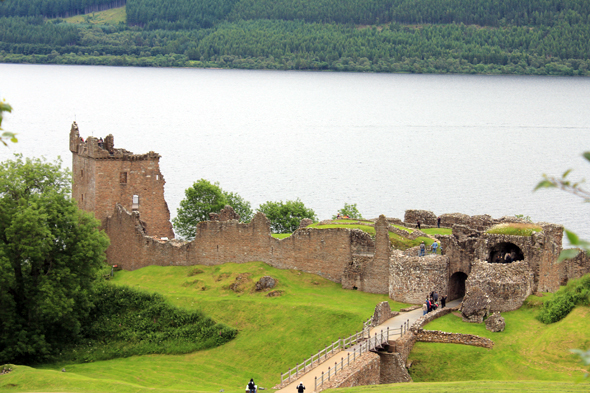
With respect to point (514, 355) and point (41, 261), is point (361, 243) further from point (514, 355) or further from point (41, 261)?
point (41, 261)

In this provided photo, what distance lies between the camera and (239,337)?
46906 millimetres

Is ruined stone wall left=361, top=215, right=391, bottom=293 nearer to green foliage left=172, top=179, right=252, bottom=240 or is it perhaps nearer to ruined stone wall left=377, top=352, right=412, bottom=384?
ruined stone wall left=377, top=352, right=412, bottom=384

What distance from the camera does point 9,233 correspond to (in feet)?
154

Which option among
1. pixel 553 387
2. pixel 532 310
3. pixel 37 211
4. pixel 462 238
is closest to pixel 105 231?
pixel 37 211

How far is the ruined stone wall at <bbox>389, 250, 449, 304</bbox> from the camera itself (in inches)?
1866

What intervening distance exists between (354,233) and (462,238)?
6.08 metres

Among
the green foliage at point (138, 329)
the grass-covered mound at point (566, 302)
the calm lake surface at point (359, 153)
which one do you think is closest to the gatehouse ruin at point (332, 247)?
the grass-covered mound at point (566, 302)

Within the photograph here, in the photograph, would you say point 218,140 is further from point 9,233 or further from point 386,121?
point 9,233

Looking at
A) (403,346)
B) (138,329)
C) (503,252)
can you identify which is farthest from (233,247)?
(403,346)

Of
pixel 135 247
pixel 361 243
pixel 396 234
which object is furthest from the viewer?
pixel 135 247

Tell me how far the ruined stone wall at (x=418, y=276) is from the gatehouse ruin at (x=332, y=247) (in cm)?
5

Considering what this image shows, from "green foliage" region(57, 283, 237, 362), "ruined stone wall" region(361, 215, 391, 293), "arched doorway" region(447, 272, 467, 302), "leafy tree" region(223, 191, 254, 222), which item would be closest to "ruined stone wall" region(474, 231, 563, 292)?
"arched doorway" region(447, 272, 467, 302)

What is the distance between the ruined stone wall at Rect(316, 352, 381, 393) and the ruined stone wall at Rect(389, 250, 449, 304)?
855cm

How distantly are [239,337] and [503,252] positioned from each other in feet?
48.9
